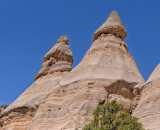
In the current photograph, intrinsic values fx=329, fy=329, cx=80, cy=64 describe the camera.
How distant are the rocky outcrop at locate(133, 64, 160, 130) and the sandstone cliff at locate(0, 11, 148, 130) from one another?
1955mm

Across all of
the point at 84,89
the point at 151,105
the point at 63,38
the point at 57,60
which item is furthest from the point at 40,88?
the point at 151,105

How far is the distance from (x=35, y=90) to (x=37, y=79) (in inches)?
159

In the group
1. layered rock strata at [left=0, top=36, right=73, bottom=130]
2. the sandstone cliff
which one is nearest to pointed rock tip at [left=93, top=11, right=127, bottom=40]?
the sandstone cliff

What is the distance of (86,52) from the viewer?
33.8 m

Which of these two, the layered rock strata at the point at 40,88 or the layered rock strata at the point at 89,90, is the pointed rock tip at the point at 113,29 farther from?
the layered rock strata at the point at 40,88

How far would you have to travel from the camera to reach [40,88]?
34312 mm

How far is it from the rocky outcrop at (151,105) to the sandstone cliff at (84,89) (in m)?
1.95

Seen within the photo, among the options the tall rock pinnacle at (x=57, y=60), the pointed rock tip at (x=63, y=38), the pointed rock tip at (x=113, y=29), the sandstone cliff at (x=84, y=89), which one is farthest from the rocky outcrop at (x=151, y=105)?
the pointed rock tip at (x=63, y=38)

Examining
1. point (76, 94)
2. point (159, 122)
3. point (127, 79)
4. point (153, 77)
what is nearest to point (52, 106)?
point (76, 94)

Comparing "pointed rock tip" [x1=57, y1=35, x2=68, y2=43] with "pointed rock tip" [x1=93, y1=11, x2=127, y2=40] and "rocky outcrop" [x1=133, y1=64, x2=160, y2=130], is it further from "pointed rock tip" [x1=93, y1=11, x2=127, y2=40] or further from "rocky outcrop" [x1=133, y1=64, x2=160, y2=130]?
"rocky outcrop" [x1=133, y1=64, x2=160, y2=130]

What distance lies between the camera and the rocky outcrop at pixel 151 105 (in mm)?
21284

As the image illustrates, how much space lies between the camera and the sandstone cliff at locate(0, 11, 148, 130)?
Result: 2602cm

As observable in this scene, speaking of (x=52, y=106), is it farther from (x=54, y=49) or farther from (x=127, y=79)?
(x=54, y=49)

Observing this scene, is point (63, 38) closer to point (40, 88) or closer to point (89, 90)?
point (40, 88)
